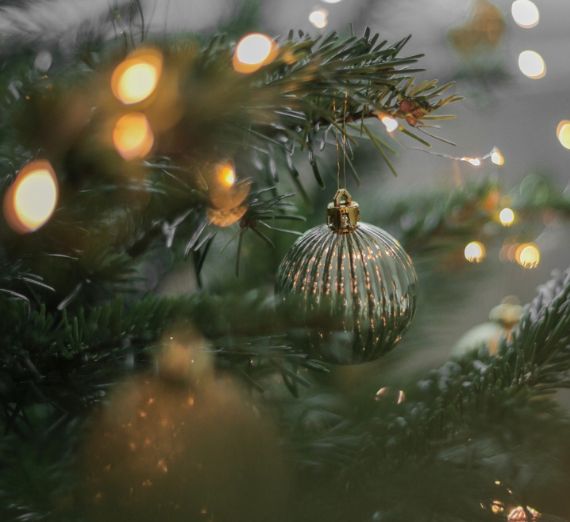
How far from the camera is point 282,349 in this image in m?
0.26

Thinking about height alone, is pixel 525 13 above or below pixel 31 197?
above

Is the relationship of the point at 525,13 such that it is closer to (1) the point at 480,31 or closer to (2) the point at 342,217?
(1) the point at 480,31

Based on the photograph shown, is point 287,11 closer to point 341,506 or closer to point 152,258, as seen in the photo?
point 152,258

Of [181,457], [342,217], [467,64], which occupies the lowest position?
[181,457]

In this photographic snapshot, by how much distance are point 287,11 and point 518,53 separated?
297mm

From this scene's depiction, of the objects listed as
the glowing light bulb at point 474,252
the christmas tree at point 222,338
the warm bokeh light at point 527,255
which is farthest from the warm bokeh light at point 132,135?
the warm bokeh light at point 527,255

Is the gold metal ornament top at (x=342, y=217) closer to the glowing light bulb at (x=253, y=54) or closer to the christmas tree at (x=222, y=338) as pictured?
the christmas tree at (x=222, y=338)

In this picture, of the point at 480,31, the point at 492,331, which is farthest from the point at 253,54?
the point at 480,31

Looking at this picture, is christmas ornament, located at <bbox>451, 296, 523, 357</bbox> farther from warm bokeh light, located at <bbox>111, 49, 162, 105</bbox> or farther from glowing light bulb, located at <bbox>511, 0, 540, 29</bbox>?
glowing light bulb, located at <bbox>511, 0, 540, 29</bbox>

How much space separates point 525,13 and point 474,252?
0.45 m

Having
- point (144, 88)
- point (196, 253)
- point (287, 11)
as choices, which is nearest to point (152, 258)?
point (196, 253)

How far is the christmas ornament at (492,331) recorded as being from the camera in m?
0.34

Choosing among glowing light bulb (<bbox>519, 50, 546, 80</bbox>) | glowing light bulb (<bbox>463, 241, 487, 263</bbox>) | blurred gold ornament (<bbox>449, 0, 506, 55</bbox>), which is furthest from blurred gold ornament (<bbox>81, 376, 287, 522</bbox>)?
glowing light bulb (<bbox>519, 50, 546, 80</bbox>)

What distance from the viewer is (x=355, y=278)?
1.03ft
